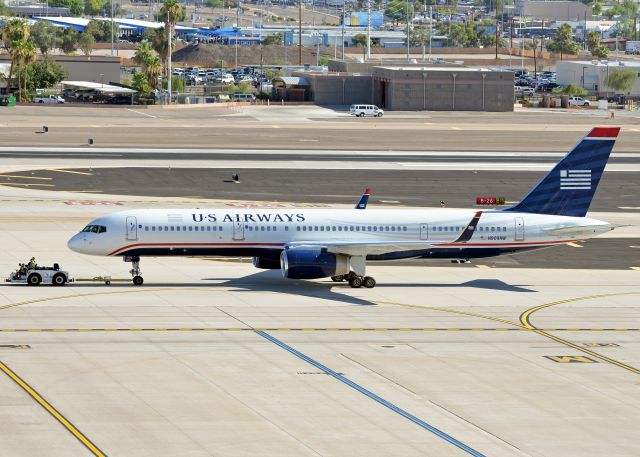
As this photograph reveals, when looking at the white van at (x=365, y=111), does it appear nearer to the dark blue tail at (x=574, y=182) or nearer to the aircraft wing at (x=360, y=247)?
the dark blue tail at (x=574, y=182)

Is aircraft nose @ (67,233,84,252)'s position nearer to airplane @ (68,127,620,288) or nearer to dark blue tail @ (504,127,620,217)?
airplane @ (68,127,620,288)

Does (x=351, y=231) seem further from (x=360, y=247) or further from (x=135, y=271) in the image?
(x=135, y=271)

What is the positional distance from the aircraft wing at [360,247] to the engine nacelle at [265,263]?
1670 mm

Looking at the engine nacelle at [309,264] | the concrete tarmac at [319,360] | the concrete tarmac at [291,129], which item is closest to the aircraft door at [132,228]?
the concrete tarmac at [319,360]

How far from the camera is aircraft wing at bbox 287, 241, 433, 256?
66.6 m

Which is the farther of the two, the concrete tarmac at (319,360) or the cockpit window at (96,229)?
the cockpit window at (96,229)

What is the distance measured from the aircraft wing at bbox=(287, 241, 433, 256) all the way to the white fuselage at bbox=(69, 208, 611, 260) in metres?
0.40

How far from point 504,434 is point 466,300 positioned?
82.3 ft

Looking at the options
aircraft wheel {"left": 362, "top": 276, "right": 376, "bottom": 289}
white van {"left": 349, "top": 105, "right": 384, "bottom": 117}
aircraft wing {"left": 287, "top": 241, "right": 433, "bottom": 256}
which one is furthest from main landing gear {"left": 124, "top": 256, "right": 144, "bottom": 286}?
white van {"left": 349, "top": 105, "right": 384, "bottom": 117}

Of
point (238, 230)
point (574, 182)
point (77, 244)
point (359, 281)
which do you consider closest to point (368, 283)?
point (359, 281)

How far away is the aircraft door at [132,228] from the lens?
65.9 meters

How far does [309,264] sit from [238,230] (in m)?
4.48

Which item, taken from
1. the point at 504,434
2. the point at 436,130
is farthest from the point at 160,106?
the point at 504,434

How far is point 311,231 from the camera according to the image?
67750mm
